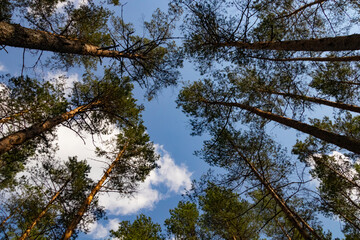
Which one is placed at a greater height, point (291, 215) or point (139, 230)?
point (139, 230)

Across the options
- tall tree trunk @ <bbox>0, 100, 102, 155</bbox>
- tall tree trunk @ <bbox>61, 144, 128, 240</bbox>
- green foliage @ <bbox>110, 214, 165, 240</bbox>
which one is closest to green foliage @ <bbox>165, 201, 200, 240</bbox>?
green foliage @ <bbox>110, 214, 165, 240</bbox>

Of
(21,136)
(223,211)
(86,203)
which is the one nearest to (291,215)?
(223,211)

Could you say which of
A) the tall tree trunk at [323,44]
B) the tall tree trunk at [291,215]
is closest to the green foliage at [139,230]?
the tall tree trunk at [291,215]

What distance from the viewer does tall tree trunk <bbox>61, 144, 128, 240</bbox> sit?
650cm

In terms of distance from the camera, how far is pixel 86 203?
7.42m

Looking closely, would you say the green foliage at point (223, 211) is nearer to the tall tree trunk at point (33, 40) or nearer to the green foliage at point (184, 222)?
the green foliage at point (184, 222)

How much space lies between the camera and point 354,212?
836cm

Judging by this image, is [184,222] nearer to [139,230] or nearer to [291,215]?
[139,230]

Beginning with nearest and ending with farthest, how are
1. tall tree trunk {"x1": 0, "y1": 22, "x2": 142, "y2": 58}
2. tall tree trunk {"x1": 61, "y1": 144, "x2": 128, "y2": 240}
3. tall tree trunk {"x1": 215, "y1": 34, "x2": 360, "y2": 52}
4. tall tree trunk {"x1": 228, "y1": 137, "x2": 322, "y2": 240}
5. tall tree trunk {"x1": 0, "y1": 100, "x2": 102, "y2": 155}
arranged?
tall tree trunk {"x1": 228, "y1": 137, "x2": 322, "y2": 240}, tall tree trunk {"x1": 0, "y1": 22, "x2": 142, "y2": 58}, tall tree trunk {"x1": 215, "y1": 34, "x2": 360, "y2": 52}, tall tree trunk {"x1": 0, "y1": 100, "x2": 102, "y2": 155}, tall tree trunk {"x1": 61, "y1": 144, "x2": 128, "y2": 240}

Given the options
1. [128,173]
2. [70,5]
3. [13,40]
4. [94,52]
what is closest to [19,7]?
[70,5]

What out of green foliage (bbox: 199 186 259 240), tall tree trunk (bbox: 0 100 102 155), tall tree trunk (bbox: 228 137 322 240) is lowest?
tall tree trunk (bbox: 228 137 322 240)

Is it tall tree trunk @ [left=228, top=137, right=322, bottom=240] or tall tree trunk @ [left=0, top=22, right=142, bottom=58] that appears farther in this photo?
tall tree trunk @ [left=0, top=22, right=142, bottom=58]

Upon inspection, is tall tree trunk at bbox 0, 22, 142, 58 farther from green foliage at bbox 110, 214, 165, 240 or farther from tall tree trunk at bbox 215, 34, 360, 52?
green foliage at bbox 110, 214, 165, 240

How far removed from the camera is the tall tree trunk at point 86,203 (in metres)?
6.50
